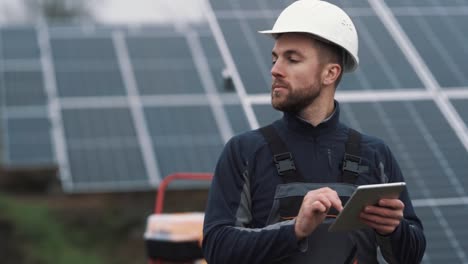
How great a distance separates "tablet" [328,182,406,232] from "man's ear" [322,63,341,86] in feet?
1.80

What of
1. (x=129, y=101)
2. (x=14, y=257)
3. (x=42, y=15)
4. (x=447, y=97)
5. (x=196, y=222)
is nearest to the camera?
(x=447, y=97)

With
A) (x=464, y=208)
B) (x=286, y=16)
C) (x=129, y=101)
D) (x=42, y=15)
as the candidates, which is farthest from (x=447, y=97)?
(x=42, y=15)

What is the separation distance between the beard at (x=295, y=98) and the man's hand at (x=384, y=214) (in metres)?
0.49

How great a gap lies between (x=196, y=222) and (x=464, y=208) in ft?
6.87

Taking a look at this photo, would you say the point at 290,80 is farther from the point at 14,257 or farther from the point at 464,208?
the point at 14,257

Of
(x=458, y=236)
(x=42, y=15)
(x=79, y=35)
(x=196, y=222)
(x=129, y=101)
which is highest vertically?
(x=42, y=15)

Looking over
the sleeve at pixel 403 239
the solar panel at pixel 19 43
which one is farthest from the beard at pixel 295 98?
the solar panel at pixel 19 43

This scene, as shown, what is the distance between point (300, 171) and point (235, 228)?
295 millimetres

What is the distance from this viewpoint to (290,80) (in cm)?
467

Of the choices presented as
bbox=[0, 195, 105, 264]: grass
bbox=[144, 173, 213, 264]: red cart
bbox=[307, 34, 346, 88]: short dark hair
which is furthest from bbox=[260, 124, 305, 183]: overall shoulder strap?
bbox=[0, 195, 105, 264]: grass

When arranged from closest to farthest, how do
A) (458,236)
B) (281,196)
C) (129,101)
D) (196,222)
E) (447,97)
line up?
(281,196) → (458,236) → (447,97) → (196,222) → (129,101)

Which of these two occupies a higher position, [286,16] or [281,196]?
[286,16]

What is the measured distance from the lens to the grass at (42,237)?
17.9 metres

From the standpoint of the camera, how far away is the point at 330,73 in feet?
15.8
